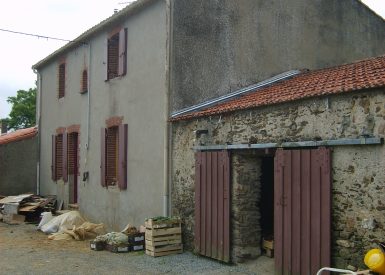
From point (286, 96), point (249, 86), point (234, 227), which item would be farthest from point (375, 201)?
point (249, 86)

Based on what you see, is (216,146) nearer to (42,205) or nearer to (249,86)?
(249,86)

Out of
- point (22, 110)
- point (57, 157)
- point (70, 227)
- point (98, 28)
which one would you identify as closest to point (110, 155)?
point (70, 227)

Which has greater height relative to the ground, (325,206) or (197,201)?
(325,206)

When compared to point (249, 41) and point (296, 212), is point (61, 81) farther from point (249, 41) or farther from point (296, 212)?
point (296, 212)

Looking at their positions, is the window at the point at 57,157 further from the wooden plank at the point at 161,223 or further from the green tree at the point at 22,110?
the green tree at the point at 22,110

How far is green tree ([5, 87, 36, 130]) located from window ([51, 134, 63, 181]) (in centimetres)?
1949

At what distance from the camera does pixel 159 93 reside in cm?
1115

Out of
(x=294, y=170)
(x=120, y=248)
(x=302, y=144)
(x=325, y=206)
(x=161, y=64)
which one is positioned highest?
(x=161, y=64)

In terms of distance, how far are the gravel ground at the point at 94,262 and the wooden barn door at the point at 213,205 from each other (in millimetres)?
272

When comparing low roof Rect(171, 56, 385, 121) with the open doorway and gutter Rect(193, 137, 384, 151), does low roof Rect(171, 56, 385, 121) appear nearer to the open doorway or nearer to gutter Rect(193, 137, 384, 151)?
gutter Rect(193, 137, 384, 151)

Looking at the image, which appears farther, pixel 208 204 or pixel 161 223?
pixel 161 223

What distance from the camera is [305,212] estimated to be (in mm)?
7430

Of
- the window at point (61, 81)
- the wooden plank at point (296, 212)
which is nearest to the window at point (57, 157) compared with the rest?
the window at point (61, 81)

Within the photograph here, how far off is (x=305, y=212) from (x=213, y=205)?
2.35 metres
